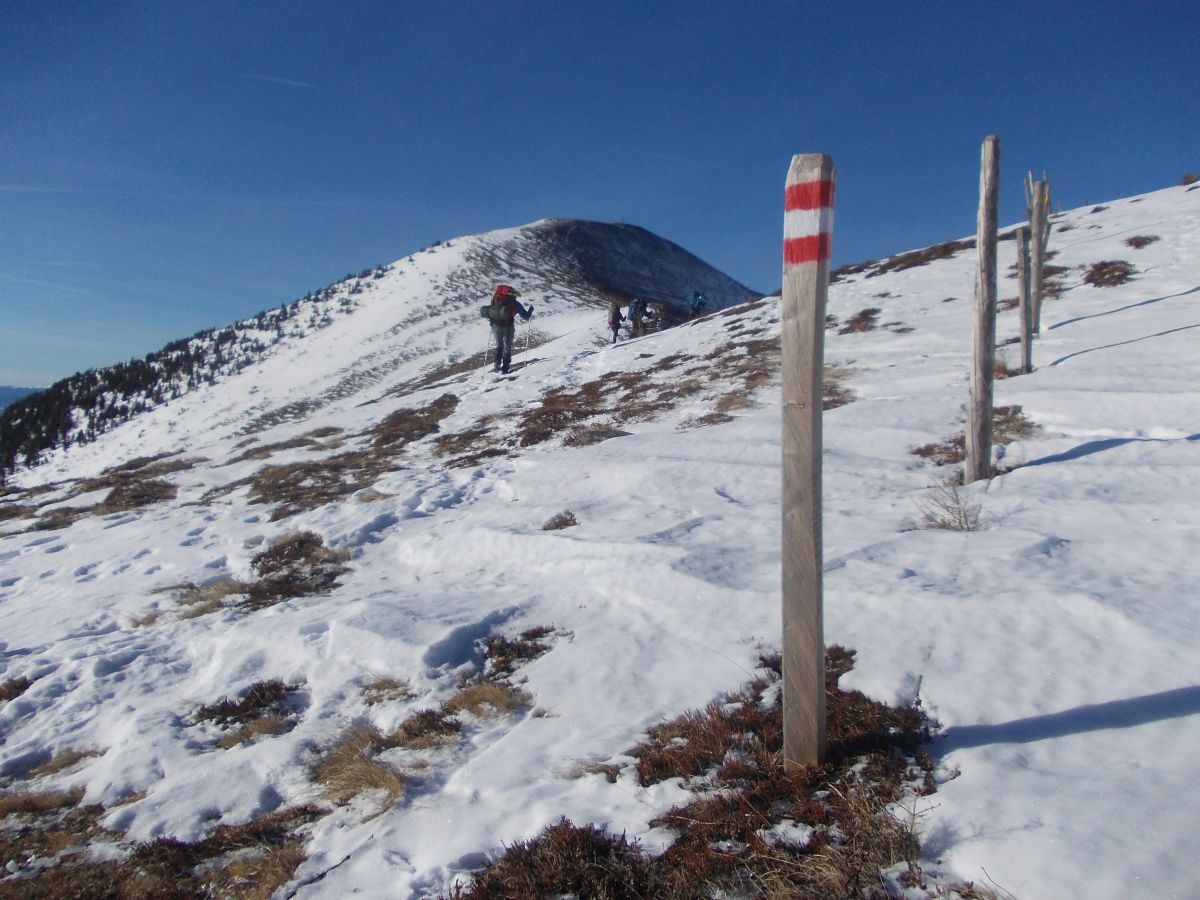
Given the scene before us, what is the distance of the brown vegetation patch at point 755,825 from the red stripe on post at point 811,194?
2.65 metres

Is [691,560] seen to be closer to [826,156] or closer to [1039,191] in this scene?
[826,156]

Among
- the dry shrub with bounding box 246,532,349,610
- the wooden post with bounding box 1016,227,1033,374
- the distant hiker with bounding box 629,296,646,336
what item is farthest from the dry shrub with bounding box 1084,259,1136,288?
the dry shrub with bounding box 246,532,349,610

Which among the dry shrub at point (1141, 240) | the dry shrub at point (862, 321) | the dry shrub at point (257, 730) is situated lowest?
the dry shrub at point (257, 730)

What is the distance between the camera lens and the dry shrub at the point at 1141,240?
69.5 feet

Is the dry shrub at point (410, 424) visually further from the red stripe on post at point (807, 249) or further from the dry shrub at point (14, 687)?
the red stripe on post at point (807, 249)

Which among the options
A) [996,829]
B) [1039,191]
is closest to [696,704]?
[996,829]

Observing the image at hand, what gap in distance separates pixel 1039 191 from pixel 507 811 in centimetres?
1731

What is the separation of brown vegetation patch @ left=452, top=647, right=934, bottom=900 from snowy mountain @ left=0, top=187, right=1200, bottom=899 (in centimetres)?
5

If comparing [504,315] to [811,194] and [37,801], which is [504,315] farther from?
[811,194]

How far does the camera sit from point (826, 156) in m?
2.82

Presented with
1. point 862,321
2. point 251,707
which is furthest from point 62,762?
point 862,321

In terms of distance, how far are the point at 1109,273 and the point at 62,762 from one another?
A: 81.3ft

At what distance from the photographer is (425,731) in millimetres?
4750

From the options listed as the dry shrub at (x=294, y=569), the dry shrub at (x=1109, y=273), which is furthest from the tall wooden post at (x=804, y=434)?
the dry shrub at (x=1109, y=273)
